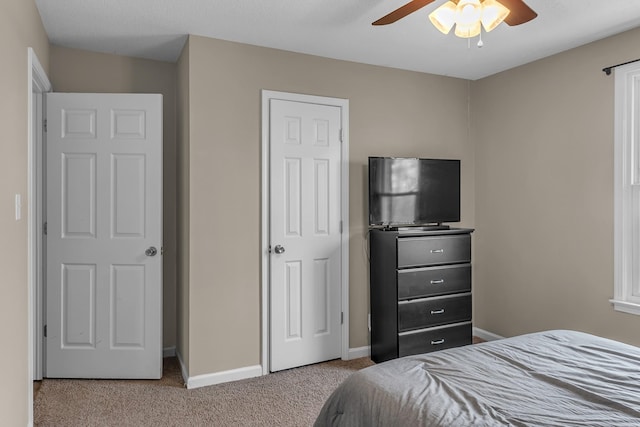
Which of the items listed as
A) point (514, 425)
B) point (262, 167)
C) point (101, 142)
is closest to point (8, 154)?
point (101, 142)

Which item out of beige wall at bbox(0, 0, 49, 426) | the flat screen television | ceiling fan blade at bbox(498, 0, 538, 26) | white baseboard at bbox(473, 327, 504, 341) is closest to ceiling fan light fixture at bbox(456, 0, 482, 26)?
ceiling fan blade at bbox(498, 0, 538, 26)

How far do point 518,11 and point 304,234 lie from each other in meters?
2.10

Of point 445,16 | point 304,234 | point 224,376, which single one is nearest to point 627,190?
point 445,16

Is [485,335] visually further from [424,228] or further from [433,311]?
[424,228]

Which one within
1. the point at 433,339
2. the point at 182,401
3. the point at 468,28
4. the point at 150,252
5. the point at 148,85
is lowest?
the point at 182,401

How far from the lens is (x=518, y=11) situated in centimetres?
199

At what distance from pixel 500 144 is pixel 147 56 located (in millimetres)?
3109

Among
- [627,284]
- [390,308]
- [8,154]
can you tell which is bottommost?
[390,308]

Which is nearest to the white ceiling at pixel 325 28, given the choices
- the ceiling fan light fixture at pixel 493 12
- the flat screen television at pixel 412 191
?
the ceiling fan light fixture at pixel 493 12

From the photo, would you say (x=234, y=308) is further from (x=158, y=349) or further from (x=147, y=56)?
(x=147, y=56)

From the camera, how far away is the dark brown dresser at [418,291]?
335 cm

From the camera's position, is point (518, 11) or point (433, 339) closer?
point (518, 11)

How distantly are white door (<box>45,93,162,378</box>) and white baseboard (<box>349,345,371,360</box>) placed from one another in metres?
1.51

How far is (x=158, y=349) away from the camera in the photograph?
3.22 m
